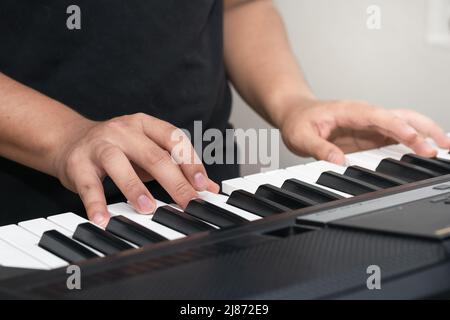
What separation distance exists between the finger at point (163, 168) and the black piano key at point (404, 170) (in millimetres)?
261

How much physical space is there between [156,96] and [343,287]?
2.29 feet

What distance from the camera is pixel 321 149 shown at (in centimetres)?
112

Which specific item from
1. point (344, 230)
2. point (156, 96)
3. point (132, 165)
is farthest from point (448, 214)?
point (156, 96)

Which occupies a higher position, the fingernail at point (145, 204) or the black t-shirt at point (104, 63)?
the black t-shirt at point (104, 63)

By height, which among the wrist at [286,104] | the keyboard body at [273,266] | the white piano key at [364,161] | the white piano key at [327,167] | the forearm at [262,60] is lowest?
the keyboard body at [273,266]

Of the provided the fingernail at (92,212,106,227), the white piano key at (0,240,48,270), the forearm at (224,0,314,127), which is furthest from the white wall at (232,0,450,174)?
the white piano key at (0,240,48,270)

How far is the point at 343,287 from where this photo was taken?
0.62m

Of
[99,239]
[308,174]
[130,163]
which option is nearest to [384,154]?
[308,174]

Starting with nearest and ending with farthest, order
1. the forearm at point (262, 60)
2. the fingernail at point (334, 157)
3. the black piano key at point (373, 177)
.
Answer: the black piano key at point (373, 177)
the fingernail at point (334, 157)
the forearm at point (262, 60)

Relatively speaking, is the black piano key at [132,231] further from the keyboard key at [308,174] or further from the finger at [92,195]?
the keyboard key at [308,174]

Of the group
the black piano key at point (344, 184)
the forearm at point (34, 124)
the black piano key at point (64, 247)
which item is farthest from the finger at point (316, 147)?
the black piano key at point (64, 247)

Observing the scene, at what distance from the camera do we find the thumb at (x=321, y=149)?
41.9 inches

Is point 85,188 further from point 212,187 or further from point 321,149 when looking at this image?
point 321,149

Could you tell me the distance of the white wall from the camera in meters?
1.61
